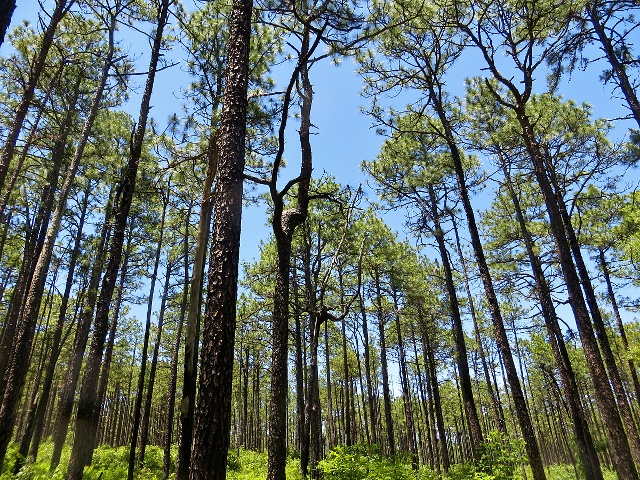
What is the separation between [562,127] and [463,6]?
6.25 meters

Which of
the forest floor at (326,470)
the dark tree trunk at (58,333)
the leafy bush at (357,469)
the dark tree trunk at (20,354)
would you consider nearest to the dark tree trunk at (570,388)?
the forest floor at (326,470)

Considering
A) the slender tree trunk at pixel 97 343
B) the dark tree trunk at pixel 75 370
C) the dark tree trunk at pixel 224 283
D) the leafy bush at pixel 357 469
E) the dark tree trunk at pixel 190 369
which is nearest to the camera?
the dark tree trunk at pixel 224 283

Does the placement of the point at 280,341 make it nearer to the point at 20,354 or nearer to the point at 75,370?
the point at 20,354

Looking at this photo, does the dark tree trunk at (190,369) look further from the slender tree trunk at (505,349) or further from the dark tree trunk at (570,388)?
the dark tree trunk at (570,388)

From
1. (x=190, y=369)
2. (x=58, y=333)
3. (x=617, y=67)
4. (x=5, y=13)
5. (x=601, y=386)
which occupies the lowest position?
(x=601, y=386)

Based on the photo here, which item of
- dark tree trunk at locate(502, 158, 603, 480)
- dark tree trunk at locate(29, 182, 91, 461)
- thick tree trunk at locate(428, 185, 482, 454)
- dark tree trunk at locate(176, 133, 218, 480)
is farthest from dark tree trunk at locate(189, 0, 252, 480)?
dark tree trunk at locate(29, 182, 91, 461)

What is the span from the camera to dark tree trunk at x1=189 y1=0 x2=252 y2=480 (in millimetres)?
3262

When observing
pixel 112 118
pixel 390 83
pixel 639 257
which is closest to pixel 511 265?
pixel 639 257

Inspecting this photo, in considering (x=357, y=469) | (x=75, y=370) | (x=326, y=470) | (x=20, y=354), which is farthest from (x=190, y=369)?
(x=75, y=370)

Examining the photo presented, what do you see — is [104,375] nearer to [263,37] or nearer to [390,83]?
[263,37]

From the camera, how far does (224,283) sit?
12.5ft

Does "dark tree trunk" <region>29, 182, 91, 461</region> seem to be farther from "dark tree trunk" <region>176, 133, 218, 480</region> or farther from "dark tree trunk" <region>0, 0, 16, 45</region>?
"dark tree trunk" <region>0, 0, 16, 45</region>

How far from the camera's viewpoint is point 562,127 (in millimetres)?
12766

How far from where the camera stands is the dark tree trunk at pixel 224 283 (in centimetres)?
326
